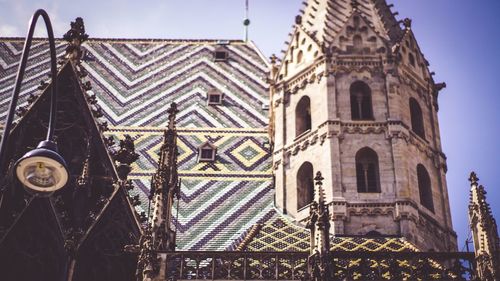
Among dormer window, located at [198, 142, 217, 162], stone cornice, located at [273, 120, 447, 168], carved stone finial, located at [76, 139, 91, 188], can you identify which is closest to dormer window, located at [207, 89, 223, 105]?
dormer window, located at [198, 142, 217, 162]

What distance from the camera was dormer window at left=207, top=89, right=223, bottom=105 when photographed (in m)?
19.4

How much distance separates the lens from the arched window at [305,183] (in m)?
15.2

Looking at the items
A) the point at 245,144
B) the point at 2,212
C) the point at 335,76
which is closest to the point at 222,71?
the point at 245,144

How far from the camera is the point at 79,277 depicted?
471 inches

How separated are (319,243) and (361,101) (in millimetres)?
5407

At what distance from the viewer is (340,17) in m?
17.3

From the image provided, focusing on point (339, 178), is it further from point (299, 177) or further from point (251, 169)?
point (251, 169)

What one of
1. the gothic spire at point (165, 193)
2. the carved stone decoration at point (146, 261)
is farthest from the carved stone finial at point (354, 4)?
the carved stone decoration at point (146, 261)

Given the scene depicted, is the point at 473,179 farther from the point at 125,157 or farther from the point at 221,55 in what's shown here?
the point at 221,55

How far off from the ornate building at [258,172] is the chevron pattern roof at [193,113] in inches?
1.7

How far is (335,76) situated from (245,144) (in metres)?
2.40

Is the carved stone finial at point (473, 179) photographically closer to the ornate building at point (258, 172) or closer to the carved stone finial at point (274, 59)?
the ornate building at point (258, 172)

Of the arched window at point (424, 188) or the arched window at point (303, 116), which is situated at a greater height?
the arched window at point (303, 116)

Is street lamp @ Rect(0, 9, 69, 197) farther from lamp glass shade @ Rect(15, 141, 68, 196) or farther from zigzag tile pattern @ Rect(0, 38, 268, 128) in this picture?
zigzag tile pattern @ Rect(0, 38, 268, 128)
